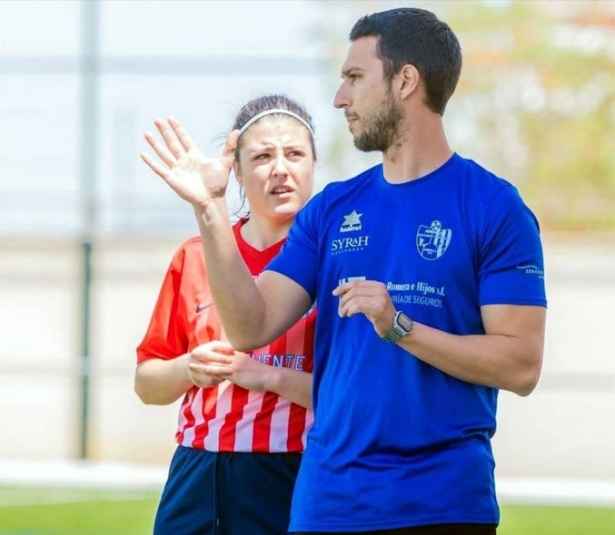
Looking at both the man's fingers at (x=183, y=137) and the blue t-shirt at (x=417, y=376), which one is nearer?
the blue t-shirt at (x=417, y=376)

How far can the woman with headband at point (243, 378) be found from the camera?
337cm

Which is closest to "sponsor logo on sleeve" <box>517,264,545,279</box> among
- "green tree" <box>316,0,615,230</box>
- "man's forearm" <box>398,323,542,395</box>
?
"man's forearm" <box>398,323,542,395</box>

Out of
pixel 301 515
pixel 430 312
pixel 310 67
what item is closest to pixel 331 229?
pixel 430 312

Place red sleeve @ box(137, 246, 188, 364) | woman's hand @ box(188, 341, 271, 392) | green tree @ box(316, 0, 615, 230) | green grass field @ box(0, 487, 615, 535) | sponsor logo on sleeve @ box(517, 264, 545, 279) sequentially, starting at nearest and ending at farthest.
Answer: sponsor logo on sleeve @ box(517, 264, 545, 279), woman's hand @ box(188, 341, 271, 392), red sleeve @ box(137, 246, 188, 364), green grass field @ box(0, 487, 615, 535), green tree @ box(316, 0, 615, 230)

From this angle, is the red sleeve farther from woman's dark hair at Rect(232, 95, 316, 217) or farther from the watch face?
the watch face

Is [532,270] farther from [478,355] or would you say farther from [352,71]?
[352,71]

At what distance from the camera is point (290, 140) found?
3.51 meters

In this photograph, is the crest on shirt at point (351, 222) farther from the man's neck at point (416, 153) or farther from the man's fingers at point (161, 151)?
the man's fingers at point (161, 151)

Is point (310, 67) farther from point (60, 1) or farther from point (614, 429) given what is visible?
point (614, 429)

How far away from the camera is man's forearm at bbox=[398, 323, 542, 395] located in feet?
9.28

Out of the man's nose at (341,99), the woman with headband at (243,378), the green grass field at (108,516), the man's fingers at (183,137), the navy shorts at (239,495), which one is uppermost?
the man's nose at (341,99)

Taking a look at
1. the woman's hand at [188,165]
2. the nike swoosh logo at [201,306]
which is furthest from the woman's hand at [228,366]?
the woman's hand at [188,165]

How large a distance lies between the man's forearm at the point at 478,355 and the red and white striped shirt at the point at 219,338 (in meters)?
0.62

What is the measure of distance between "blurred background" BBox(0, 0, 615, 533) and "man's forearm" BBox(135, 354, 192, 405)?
4.32 metres
